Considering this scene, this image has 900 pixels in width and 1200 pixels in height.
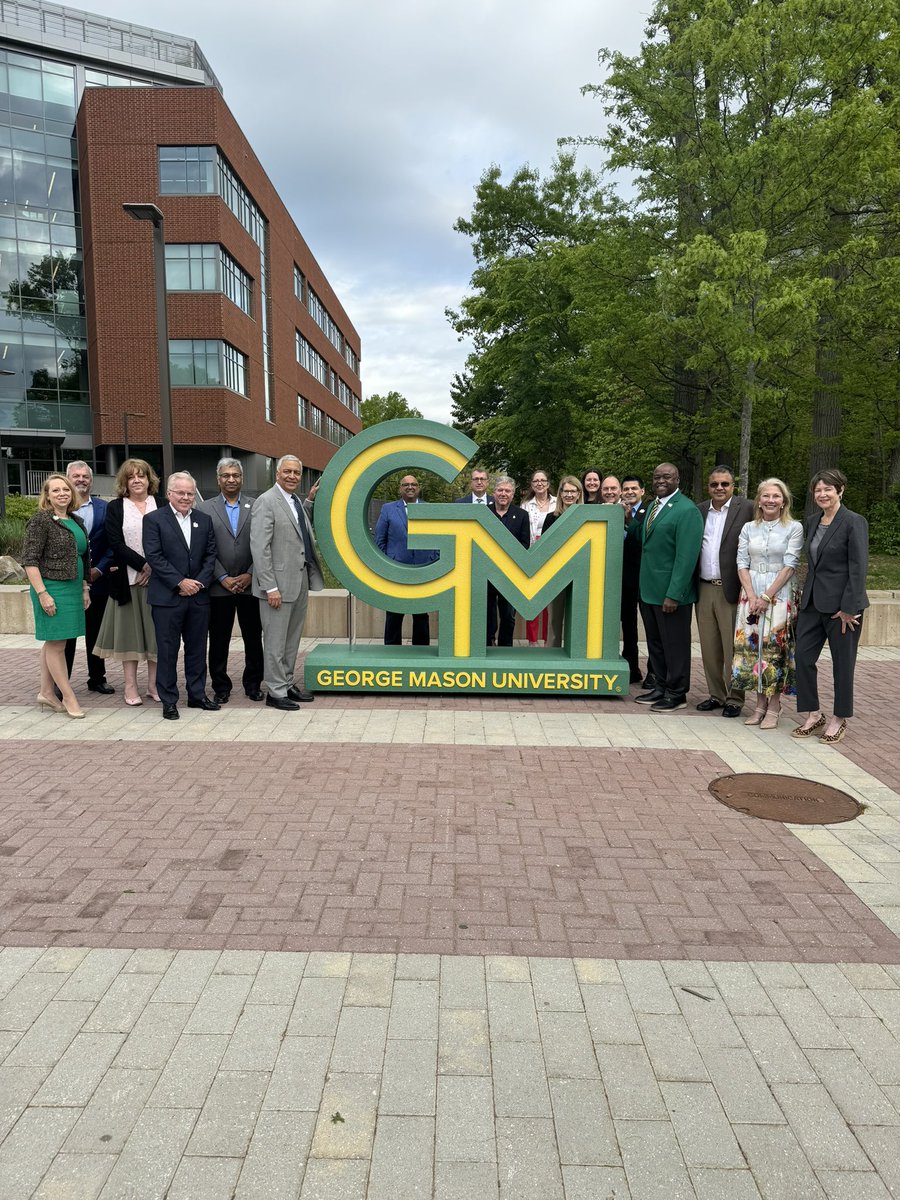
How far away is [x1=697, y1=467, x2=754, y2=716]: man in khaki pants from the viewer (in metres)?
6.92

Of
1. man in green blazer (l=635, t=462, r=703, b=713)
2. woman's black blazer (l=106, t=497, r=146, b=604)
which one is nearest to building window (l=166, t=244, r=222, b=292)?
woman's black blazer (l=106, t=497, r=146, b=604)

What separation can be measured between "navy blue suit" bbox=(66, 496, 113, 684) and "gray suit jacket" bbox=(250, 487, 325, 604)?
50.7 inches

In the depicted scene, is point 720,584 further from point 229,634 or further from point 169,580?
point 169,580

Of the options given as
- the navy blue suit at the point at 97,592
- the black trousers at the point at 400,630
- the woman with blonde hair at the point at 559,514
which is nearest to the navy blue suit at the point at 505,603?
the woman with blonde hair at the point at 559,514

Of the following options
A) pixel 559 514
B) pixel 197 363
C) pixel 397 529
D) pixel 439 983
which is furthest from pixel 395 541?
pixel 197 363

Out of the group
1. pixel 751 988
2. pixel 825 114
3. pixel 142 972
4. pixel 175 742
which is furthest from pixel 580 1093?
pixel 825 114

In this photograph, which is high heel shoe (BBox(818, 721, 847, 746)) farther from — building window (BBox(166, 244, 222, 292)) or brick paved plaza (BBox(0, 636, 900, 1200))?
building window (BBox(166, 244, 222, 292))

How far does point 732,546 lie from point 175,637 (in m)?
4.67

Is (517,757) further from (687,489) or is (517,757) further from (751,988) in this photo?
(687,489)

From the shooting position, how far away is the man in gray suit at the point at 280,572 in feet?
23.5

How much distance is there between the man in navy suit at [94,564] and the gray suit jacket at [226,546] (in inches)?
36.0

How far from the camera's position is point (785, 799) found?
5125 millimetres

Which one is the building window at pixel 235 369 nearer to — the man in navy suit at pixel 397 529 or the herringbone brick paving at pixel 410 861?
Result: the man in navy suit at pixel 397 529

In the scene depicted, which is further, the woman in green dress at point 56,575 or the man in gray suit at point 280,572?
the man in gray suit at point 280,572
